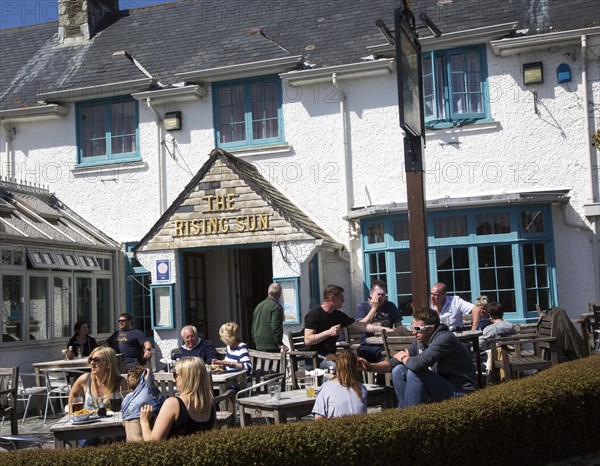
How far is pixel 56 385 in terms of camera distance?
473 inches

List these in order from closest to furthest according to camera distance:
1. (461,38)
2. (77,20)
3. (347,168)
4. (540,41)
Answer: (540,41) < (461,38) < (347,168) < (77,20)

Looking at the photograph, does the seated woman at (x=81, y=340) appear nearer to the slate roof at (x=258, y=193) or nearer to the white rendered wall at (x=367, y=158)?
the slate roof at (x=258, y=193)

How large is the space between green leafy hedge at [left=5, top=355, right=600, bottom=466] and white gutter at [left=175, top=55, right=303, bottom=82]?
9354 millimetres

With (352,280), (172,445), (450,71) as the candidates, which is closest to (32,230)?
(352,280)

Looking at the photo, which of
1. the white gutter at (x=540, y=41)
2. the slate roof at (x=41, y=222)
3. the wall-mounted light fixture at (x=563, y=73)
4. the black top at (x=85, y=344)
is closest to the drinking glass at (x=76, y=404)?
the black top at (x=85, y=344)

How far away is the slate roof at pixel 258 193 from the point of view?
47.6 feet

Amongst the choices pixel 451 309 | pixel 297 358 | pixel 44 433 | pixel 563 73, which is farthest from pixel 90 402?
pixel 563 73

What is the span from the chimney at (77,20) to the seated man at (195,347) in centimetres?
1137

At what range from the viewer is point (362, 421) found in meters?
6.09

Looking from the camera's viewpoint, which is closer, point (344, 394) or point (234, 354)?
point (344, 394)

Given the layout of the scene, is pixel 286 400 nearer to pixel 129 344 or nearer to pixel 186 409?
pixel 186 409

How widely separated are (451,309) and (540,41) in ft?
18.8

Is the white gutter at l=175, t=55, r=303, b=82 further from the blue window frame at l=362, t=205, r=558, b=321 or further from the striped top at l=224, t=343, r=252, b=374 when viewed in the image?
the striped top at l=224, t=343, r=252, b=374

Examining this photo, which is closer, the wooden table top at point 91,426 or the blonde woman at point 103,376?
the wooden table top at point 91,426
